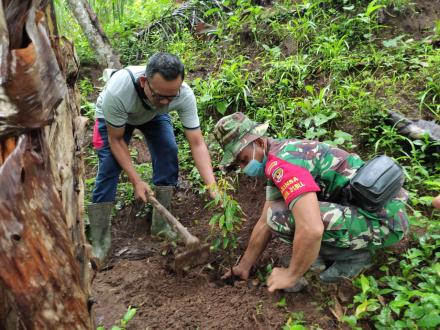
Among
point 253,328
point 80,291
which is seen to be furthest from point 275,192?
point 80,291

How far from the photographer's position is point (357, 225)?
2.72m

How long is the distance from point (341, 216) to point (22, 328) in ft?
6.40

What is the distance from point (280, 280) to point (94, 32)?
15.8ft

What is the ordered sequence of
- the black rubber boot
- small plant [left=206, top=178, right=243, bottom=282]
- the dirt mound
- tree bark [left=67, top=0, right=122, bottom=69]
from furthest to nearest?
tree bark [left=67, top=0, right=122, bottom=69] → the dirt mound → the black rubber boot → small plant [left=206, top=178, right=243, bottom=282]

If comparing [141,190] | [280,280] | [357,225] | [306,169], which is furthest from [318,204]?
[141,190]

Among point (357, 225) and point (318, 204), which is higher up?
point (318, 204)

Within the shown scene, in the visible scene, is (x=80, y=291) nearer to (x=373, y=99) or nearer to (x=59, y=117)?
(x=59, y=117)

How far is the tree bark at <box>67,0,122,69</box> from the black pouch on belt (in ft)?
15.0

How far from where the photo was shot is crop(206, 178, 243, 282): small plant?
9.43ft

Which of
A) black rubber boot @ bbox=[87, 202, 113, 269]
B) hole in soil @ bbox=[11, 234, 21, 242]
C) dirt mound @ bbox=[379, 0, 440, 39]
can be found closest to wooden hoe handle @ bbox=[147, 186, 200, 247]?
black rubber boot @ bbox=[87, 202, 113, 269]

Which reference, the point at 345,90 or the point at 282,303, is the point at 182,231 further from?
the point at 345,90

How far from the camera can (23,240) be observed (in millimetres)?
1407

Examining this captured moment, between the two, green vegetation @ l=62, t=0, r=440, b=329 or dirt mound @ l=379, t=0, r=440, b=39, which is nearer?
green vegetation @ l=62, t=0, r=440, b=329

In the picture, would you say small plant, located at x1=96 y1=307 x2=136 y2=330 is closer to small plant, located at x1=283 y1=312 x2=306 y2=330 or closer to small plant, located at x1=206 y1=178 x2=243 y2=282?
small plant, located at x1=206 y1=178 x2=243 y2=282
